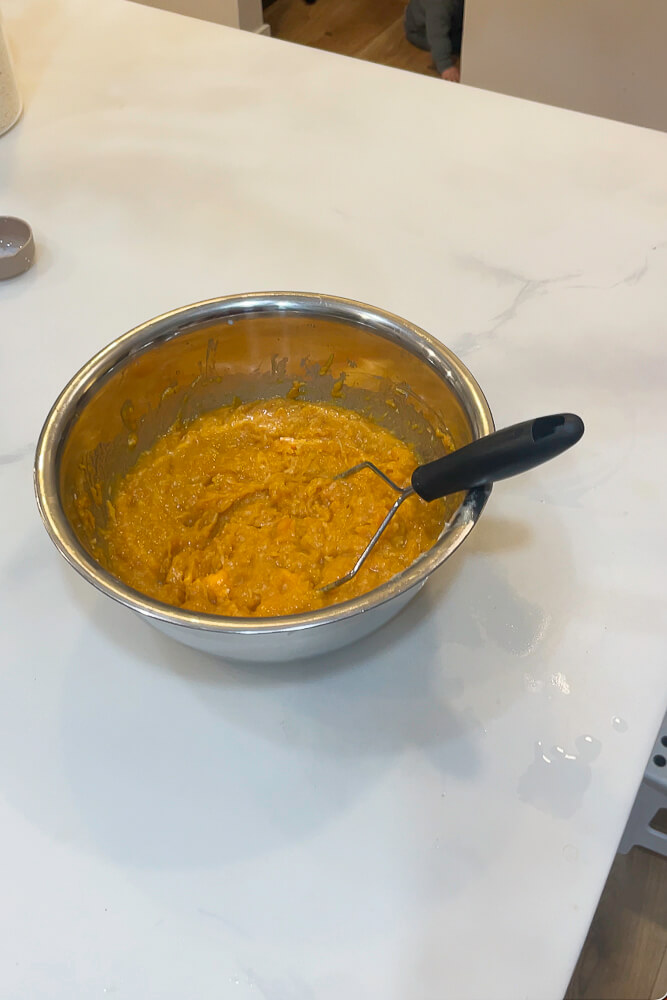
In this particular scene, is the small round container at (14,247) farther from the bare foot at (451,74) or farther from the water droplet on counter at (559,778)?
the bare foot at (451,74)

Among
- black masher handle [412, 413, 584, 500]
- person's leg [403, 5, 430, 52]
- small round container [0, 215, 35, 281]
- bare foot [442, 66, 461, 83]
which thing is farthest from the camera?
person's leg [403, 5, 430, 52]

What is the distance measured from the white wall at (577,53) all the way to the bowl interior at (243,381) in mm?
1619

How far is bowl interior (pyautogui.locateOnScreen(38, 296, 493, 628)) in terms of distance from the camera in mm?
681

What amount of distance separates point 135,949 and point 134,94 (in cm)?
125

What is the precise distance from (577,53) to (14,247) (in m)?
1.65

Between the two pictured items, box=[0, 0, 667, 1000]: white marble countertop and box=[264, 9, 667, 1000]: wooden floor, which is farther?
box=[264, 9, 667, 1000]: wooden floor

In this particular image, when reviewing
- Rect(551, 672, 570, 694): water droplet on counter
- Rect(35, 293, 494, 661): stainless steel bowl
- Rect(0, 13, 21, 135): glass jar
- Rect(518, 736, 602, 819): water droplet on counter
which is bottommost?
Rect(518, 736, 602, 819): water droplet on counter

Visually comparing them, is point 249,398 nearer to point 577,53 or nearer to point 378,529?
point 378,529

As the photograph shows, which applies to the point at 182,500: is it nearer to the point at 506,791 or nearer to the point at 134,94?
the point at 506,791

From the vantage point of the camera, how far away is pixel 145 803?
604mm

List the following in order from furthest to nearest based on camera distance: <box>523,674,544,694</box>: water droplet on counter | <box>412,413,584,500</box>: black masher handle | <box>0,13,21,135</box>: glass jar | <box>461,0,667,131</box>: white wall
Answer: <box>461,0,667,131</box>: white wall < <box>0,13,21,135</box>: glass jar < <box>523,674,544,694</box>: water droplet on counter < <box>412,413,584,500</box>: black masher handle

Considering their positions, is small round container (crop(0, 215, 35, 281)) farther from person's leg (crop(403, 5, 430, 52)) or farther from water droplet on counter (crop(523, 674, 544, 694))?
person's leg (crop(403, 5, 430, 52))

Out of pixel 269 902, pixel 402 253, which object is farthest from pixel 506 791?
pixel 402 253

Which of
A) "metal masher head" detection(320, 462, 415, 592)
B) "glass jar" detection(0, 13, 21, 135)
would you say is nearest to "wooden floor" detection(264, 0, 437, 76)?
"glass jar" detection(0, 13, 21, 135)
